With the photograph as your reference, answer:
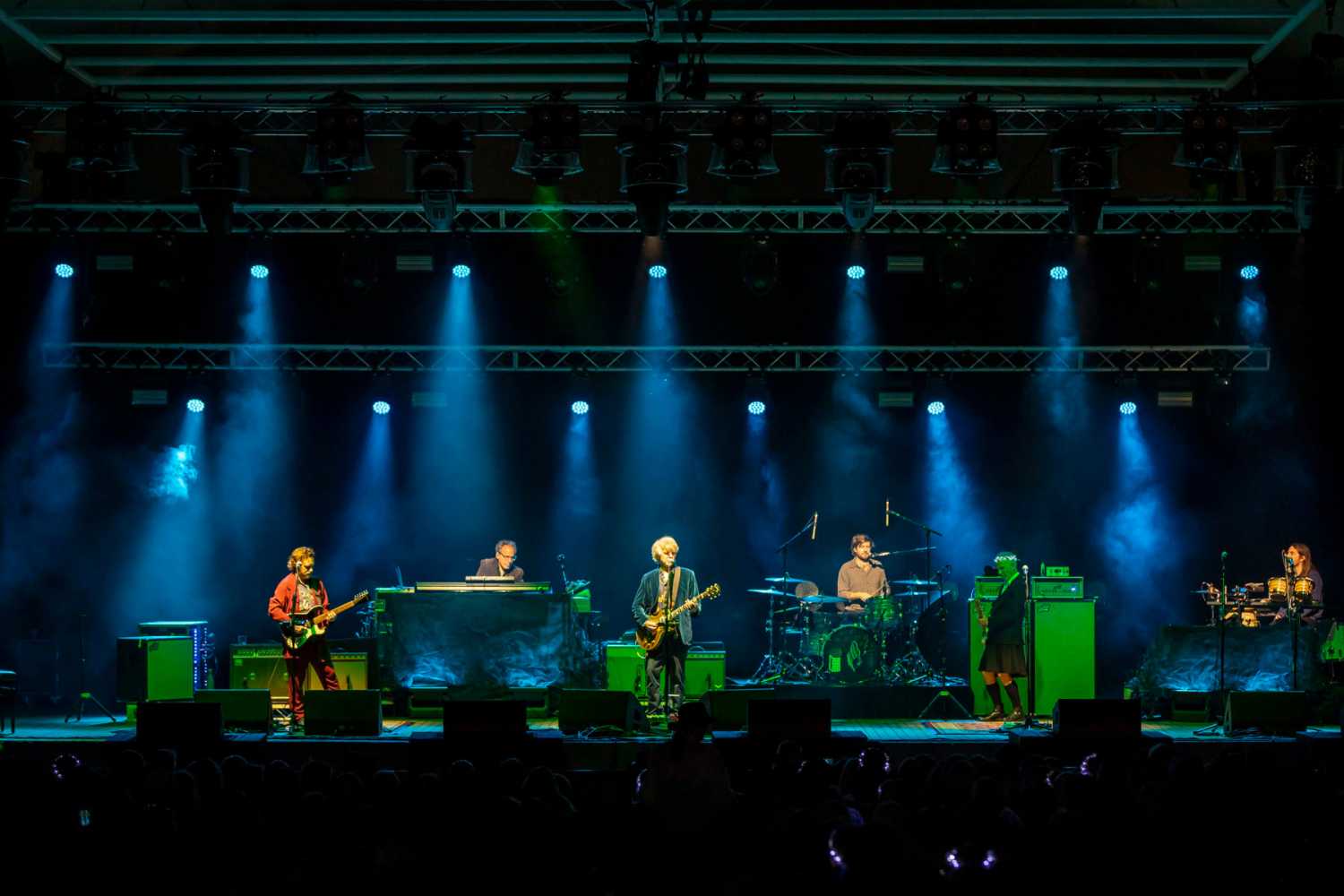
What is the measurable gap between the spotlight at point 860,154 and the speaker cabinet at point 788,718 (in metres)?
4.97

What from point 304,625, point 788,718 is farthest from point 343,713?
point 788,718

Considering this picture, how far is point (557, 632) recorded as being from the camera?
1622 centimetres

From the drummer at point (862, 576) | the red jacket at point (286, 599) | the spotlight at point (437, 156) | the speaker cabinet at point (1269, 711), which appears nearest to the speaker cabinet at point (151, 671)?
the red jacket at point (286, 599)

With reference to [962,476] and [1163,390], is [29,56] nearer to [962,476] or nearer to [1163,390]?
[962,476]

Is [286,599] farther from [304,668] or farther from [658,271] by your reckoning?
[658,271]

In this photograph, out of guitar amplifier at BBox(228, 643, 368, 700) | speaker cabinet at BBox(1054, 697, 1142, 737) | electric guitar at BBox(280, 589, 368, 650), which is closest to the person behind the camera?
speaker cabinet at BBox(1054, 697, 1142, 737)

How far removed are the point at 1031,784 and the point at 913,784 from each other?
73 cm

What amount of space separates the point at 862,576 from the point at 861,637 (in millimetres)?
893

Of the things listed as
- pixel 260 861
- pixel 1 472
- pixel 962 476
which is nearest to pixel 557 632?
pixel 962 476

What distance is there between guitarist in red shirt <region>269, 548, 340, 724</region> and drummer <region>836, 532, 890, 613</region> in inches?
225

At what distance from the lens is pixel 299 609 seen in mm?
14883

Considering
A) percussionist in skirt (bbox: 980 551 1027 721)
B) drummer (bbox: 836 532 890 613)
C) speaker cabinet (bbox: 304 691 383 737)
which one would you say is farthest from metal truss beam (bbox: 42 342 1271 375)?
speaker cabinet (bbox: 304 691 383 737)

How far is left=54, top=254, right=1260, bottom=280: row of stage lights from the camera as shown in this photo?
59.1 feet

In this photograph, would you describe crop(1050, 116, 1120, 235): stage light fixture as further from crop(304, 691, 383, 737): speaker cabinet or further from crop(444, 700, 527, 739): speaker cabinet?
crop(304, 691, 383, 737): speaker cabinet
